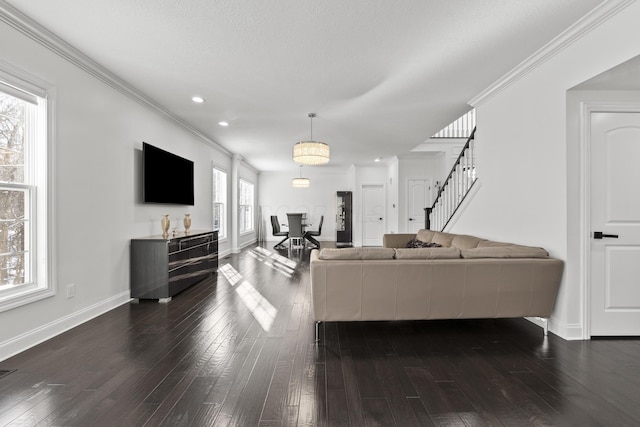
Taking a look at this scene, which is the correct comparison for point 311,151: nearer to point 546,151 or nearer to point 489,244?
point 489,244

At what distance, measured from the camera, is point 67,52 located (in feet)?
8.97

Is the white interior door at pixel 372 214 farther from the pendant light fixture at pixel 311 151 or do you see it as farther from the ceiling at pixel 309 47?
the pendant light fixture at pixel 311 151

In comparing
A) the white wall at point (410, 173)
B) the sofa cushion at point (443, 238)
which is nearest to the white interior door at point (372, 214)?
the white wall at point (410, 173)

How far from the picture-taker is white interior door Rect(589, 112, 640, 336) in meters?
2.60

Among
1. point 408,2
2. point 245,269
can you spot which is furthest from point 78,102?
point 245,269

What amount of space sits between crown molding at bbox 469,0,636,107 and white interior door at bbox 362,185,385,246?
589cm

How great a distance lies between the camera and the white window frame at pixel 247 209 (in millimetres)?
9077

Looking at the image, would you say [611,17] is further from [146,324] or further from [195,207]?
[195,207]

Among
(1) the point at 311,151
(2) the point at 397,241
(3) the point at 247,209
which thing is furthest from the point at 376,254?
(3) the point at 247,209

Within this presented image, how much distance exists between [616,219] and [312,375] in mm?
2853

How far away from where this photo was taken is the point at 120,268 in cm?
355

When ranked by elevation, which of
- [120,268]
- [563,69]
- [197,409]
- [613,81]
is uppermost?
[563,69]

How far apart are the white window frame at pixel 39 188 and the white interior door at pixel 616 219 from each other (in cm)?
464

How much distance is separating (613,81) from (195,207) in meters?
5.63
